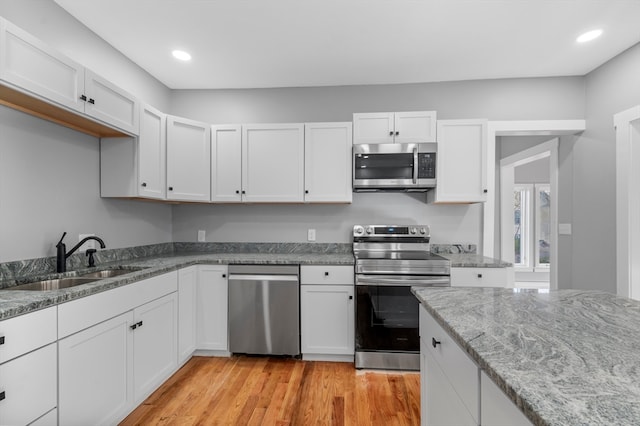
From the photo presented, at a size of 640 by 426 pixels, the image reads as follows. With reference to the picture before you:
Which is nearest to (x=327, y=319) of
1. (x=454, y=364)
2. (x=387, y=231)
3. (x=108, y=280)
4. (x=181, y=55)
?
(x=387, y=231)

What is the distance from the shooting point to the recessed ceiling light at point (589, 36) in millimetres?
2299

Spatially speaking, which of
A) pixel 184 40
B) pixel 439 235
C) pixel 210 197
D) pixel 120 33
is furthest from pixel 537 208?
pixel 120 33

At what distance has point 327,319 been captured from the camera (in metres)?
2.66

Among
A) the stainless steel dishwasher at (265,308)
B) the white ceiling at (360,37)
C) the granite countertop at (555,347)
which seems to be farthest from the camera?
the stainless steel dishwasher at (265,308)

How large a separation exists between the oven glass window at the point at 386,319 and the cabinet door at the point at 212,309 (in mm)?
1179

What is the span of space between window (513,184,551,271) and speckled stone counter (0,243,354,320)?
14.3 feet

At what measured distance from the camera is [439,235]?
10.4 feet

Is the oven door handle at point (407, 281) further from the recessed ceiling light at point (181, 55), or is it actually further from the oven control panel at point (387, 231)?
the recessed ceiling light at point (181, 55)

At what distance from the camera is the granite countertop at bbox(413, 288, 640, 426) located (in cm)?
54

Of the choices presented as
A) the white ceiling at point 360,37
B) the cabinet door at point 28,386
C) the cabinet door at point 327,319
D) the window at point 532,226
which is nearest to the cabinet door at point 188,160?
the white ceiling at point 360,37

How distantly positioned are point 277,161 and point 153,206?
1336 mm

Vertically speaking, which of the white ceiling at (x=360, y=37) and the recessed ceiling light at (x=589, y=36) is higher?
the white ceiling at (x=360, y=37)

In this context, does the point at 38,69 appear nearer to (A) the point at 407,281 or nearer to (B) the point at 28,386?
(B) the point at 28,386

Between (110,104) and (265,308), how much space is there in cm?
194
